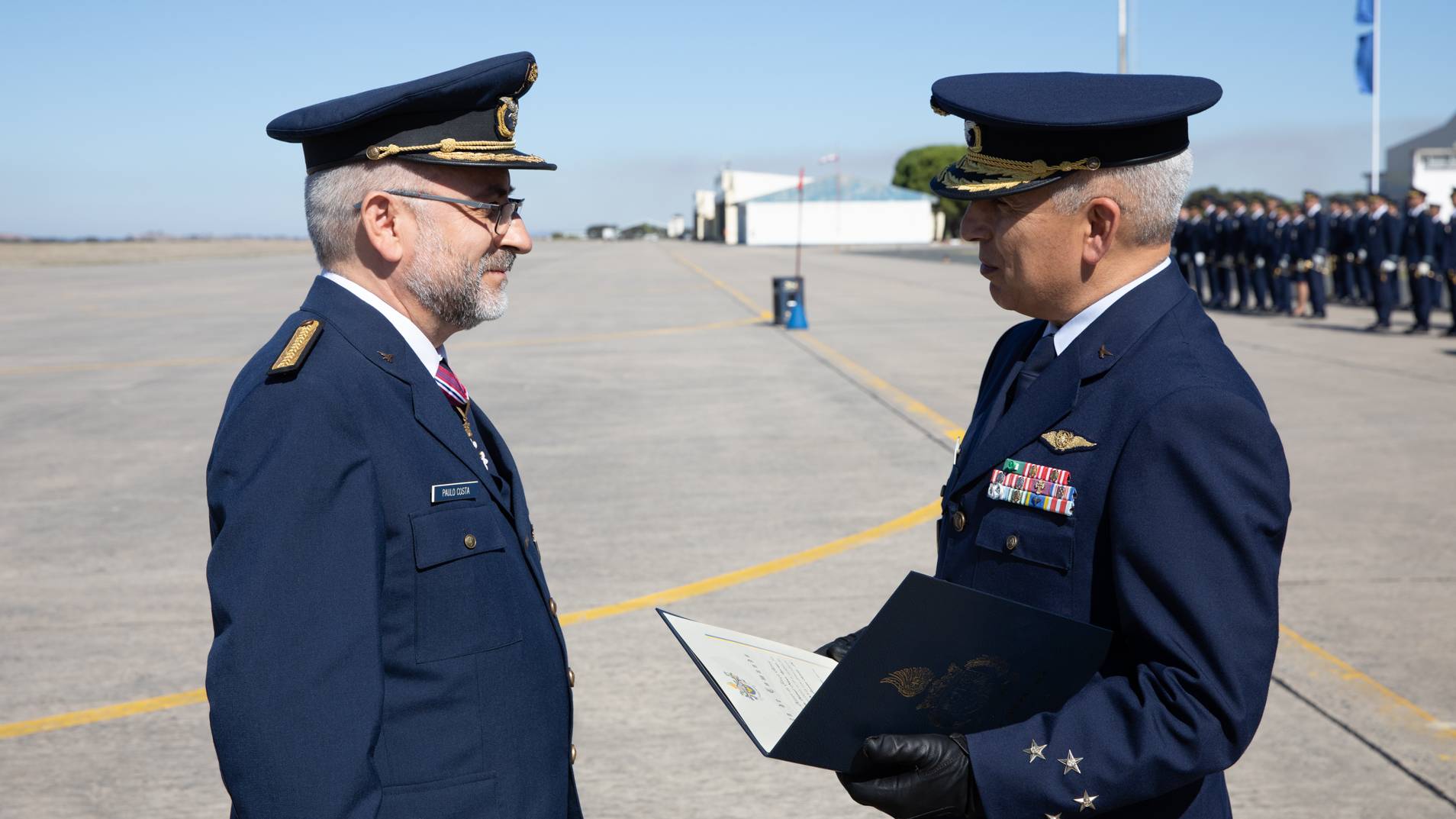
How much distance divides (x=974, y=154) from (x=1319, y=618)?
4307mm

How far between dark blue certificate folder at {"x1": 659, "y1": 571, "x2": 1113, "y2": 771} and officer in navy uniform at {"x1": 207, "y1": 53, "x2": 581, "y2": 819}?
50 cm

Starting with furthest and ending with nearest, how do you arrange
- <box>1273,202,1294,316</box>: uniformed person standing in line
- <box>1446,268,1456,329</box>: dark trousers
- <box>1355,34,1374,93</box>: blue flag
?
<box>1355,34,1374,93</box>: blue flag
<box>1273,202,1294,316</box>: uniformed person standing in line
<box>1446,268,1456,329</box>: dark trousers

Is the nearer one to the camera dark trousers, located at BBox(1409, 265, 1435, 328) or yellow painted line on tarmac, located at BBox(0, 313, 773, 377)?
yellow painted line on tarmac, located at BBox(0, 313, 773, 377)

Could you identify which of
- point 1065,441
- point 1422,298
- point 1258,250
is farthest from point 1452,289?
point 1065,441

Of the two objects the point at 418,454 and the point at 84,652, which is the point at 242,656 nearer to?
the point at 418,454

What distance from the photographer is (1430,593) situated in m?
5.93

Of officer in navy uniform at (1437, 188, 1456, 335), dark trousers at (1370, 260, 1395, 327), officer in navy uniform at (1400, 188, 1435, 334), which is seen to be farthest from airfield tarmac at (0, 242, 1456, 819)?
dark trousers at (1370, 260, 1395, 327)

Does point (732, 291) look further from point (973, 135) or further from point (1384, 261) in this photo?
point (973, 135)

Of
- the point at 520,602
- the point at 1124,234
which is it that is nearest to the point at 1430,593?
the point at 1124,234

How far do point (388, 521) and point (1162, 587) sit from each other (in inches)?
47.1

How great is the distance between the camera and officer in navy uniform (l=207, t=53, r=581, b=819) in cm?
173

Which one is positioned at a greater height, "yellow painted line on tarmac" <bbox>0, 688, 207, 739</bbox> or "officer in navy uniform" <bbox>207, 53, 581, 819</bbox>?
"officer in navy uniform" <bbox>207, 53, 581, 819</bbox>

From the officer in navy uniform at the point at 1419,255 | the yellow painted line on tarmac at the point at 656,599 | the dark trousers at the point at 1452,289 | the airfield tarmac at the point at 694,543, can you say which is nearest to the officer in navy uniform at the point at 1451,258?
the dark trousers at the point at 1452,289

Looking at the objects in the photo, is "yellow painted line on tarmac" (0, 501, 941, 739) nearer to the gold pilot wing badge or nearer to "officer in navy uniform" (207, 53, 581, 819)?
"officer in navy uniform" (207, 53, 581, 819)
